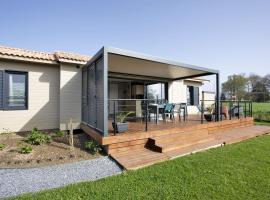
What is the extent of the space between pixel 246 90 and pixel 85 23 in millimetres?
62657

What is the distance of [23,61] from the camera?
290 inches

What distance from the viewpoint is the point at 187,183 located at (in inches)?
140

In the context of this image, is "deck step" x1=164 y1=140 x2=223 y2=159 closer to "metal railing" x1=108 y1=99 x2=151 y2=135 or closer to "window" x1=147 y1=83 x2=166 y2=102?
"metal railing" x1=108 y1=99 x2=151 y2=135

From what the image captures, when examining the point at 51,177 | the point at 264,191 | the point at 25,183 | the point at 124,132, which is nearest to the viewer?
the point at 264,191

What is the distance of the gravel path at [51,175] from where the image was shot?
11.6ft

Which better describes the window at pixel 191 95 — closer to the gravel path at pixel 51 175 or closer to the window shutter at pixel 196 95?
the window shutter at pixel 196 95

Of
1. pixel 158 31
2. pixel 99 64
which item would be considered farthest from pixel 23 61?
pixel 158 31

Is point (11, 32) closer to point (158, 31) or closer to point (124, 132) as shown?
point (158, 31)

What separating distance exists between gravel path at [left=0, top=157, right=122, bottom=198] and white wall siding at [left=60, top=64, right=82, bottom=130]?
153 inches

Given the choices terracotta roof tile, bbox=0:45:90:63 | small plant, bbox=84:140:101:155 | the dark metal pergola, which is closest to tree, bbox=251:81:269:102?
the dark metal pergola

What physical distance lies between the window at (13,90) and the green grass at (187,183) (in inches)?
212

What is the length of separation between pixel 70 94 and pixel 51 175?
4782 millimetres

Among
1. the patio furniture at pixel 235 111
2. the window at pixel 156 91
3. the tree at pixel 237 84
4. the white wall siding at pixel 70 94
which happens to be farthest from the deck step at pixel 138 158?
the tree at pixel 237 84

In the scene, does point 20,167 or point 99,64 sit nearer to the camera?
point 20,167
